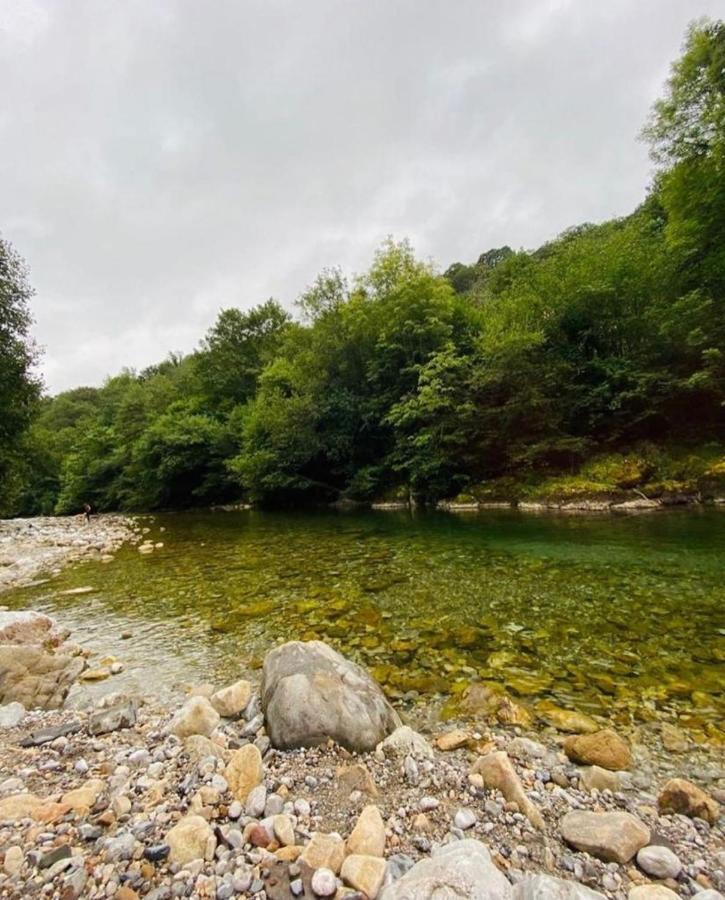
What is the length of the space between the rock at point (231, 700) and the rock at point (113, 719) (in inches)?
26.1

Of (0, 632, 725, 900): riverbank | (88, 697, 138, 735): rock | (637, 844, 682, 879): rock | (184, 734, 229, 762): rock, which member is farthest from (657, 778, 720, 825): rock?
(88, 697, 138, 735): rock

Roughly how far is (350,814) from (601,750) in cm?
176

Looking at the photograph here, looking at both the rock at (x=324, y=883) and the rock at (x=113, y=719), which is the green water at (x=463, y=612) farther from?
the rock at (x=324, y=883)

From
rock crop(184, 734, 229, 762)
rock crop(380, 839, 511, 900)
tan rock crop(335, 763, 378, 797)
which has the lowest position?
tan rock crop(335, 763, 378, 797)

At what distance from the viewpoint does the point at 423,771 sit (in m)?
2.70

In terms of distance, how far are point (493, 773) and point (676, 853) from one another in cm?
89

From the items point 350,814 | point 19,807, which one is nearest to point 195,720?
point 19,807

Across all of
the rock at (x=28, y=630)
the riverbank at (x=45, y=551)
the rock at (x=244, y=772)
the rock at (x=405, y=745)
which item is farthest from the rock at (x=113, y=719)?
the riverbank at (x=45, y=551)

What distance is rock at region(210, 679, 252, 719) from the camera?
3668 millimetres

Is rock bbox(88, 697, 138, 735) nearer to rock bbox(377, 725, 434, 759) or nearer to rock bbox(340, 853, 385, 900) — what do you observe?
rock bbox(377, 725, 434, 759)

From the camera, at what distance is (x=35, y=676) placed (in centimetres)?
439

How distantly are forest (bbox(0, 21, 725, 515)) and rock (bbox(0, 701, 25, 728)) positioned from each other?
17237mm

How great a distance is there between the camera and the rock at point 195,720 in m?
3.27

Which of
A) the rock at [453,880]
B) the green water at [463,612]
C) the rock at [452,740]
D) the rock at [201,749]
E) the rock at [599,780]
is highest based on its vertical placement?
the rock at [453,880]
